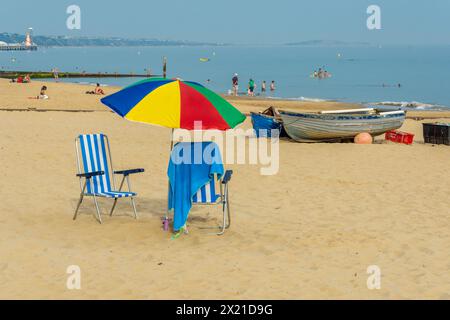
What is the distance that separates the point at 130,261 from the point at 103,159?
7.65 feet

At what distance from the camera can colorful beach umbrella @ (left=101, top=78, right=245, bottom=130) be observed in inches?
333

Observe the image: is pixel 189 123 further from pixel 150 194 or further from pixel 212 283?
pixel 150 194

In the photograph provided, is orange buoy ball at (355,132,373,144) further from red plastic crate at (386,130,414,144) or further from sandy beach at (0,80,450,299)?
sandy beach at (0,80,450,299)

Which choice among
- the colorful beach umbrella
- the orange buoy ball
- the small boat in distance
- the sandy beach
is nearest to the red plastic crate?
the small boat in distance

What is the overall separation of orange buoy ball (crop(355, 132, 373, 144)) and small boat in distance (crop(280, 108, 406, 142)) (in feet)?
0.73

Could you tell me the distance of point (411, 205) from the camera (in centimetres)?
1141

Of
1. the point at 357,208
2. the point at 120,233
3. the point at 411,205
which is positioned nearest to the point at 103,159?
the point at 120,233

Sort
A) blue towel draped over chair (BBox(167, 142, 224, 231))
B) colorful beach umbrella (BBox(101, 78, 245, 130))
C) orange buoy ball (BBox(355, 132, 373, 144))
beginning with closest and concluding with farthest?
colorful beach umbrella (BBox(101, 78, 245, 130))
blue towel draped over chair (BBox(167, 142, 224, 231))
orange buoy ball (BBox(355, 132, 373, 144))

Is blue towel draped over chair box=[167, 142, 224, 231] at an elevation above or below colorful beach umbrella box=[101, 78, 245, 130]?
below

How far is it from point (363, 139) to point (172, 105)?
38.6ft

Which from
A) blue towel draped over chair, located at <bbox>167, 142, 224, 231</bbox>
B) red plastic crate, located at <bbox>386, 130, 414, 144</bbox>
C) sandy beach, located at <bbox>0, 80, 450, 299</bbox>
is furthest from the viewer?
red plastic crate, located at <bbox>386, 130, 414, 144</bbox>

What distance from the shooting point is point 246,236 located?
9.18 meters

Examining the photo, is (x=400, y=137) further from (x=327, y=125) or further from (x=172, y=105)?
(x=172, y=105)
